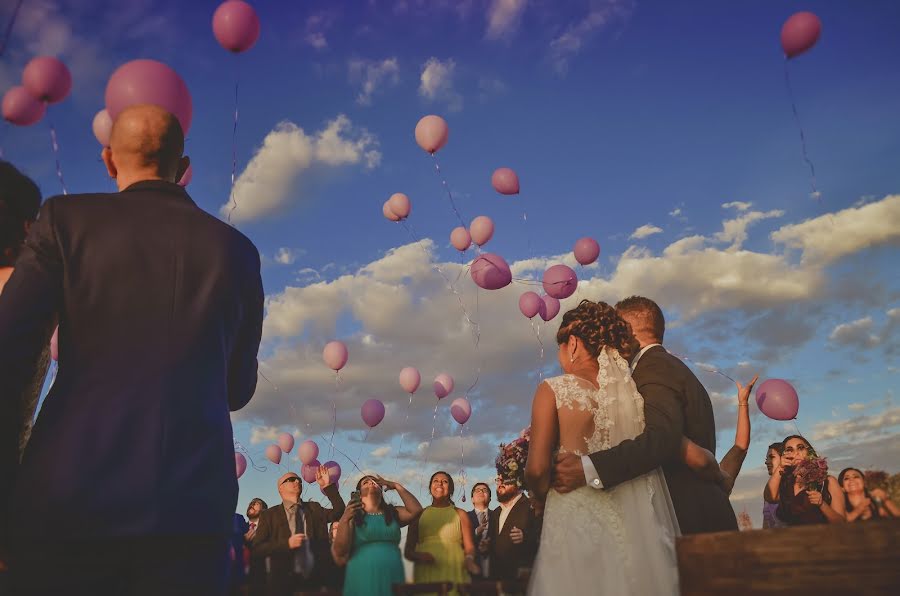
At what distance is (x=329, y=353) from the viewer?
34.6 feet

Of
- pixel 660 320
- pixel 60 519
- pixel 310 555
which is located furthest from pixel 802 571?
pixel 310 555

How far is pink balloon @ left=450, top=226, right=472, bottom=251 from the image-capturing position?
33.5 ft

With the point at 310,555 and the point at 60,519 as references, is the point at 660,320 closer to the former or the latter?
the point at 60,519

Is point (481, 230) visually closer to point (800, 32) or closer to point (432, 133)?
point (432, 133)

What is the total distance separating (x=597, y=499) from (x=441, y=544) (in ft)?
15.9

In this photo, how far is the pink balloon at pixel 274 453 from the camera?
483 inches

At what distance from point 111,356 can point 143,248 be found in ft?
0.84

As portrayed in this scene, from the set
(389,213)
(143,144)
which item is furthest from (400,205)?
(143,144)

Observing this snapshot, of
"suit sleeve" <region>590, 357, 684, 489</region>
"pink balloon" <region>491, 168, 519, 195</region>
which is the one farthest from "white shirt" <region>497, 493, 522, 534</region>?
"suit sleeve" <region>590, 357, 684, 489</region>

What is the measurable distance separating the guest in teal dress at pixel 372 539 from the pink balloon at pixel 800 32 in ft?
21.9

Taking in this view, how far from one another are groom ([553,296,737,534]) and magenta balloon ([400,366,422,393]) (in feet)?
26.9

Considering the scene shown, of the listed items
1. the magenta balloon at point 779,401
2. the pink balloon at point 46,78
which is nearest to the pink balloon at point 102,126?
the pink balloon at point 46,78

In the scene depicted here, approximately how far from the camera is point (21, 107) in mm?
6582

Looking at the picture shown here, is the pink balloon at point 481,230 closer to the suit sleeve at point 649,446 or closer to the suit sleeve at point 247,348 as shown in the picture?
the suit sleeve at point 649,446
